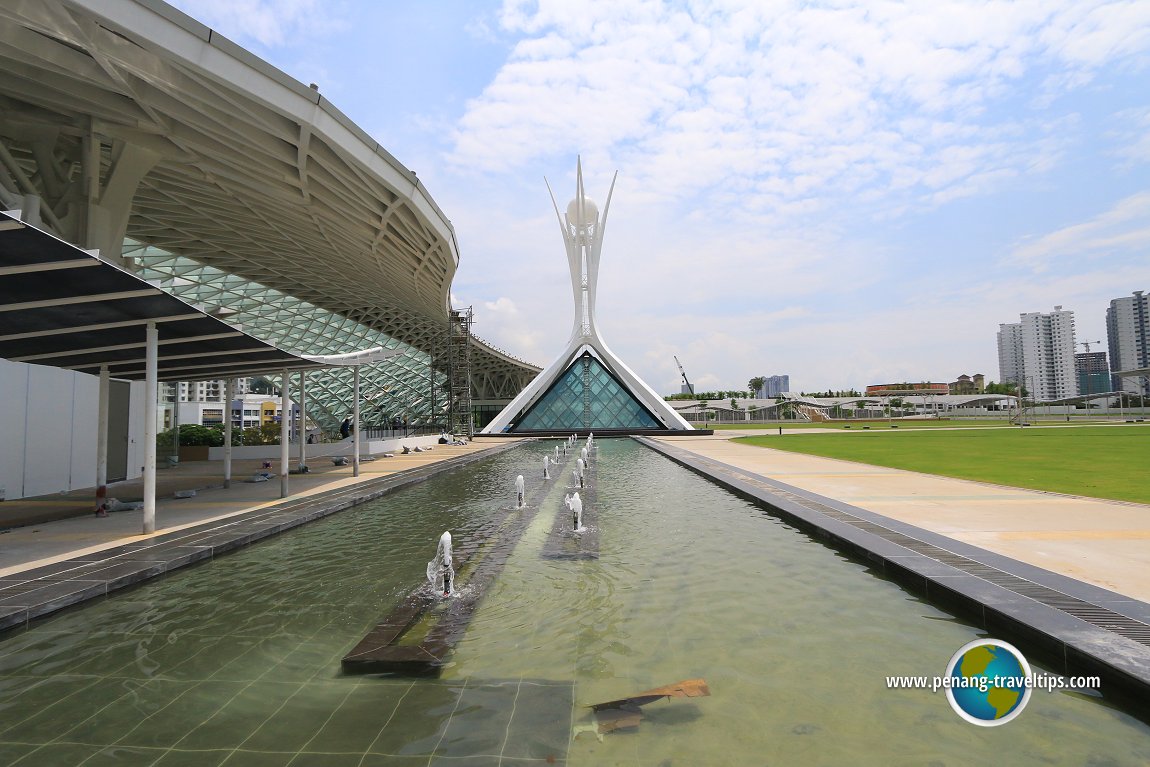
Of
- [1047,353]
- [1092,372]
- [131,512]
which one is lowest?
[131,512]

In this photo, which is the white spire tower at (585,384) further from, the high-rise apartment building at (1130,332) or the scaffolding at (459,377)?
the high-rise apartment building at (1130,332)

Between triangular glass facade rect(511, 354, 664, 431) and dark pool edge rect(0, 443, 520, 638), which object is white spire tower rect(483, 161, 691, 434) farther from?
dark pool edge rect(0, 443, 520, 638)

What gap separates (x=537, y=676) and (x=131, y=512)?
10.3 metres

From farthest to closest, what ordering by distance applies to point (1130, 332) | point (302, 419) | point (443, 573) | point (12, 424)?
point (1130, 332) < point (302, 419) < point (12, 424) < point (443, 573)

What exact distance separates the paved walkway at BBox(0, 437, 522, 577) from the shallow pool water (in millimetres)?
2316

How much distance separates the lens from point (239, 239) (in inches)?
834

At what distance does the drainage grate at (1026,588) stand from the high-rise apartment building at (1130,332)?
14876cm

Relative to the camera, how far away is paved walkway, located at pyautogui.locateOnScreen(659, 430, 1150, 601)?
5438 millimetres

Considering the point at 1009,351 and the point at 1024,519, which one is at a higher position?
the point at 1009,351

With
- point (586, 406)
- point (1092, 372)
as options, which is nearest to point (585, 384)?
point (586, 406)

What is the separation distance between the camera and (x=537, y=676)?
12.5 ft

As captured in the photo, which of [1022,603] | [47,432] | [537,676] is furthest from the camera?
[47,432]

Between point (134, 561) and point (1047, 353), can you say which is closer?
point (134, 561)

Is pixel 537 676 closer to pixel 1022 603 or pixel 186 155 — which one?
pixel 1022 603
